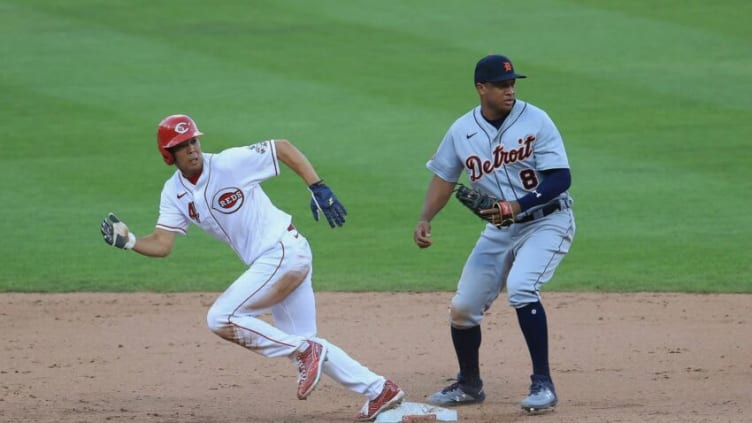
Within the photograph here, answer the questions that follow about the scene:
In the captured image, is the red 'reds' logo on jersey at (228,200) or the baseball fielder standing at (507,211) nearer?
the red 'reds' logo on jersey at (228,200)

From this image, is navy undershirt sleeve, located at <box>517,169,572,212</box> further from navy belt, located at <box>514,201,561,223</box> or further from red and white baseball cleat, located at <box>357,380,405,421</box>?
red and white baseball cleat, located at <box>357,380,405,421</box>

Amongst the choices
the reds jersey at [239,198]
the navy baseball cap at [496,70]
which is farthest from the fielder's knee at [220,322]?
the navy baseball cap at [496,70]

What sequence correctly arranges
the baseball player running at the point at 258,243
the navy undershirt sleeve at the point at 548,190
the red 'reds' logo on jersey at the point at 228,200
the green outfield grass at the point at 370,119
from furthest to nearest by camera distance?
1. the green outfield grass at the point at 370,119
2. the navy undershirt sleeve at the point at 548,190
3. the red 'reds' logo on jersey at the point at 228,200
4. the baseball player running at the point at 258,243

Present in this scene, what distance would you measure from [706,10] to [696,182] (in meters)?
7.17

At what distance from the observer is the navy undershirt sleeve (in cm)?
641

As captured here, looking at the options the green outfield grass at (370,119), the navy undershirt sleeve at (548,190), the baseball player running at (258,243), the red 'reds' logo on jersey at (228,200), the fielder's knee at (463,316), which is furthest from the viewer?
the green outfield grass at (370,119)

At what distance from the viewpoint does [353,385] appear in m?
6.28

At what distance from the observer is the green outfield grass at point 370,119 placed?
1053 centimetres

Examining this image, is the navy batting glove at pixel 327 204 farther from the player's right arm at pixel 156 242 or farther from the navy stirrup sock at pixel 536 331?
the navy stirrup sock at pixel 536 331

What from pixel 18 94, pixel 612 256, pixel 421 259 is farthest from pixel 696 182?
pixel 18 94

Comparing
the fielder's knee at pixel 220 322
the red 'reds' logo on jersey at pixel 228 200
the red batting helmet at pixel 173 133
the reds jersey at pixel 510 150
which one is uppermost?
the red batting helmet at pixel 173 133

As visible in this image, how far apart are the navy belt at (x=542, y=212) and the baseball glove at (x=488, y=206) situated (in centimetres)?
18

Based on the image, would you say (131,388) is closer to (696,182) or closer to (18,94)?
(696,182)

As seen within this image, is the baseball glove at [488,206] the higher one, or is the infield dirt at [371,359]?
the baseball glove at [488,206]
